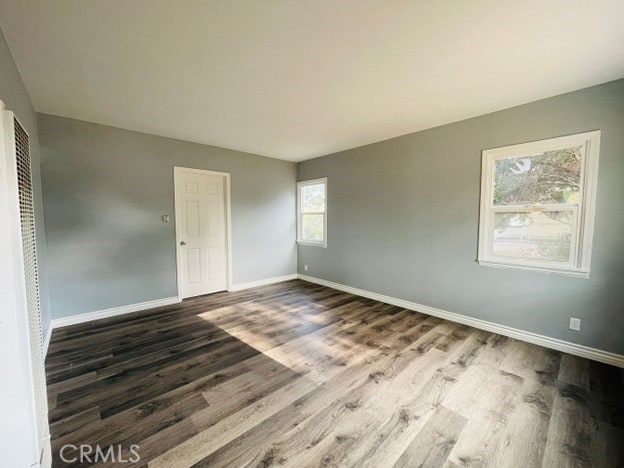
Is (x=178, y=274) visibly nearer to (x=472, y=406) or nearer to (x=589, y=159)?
(x=472, y=406)

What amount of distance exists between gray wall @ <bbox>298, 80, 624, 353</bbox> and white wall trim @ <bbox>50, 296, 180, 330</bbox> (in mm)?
2656


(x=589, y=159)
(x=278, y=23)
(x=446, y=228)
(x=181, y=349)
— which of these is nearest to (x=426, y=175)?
(x=446, y=228)

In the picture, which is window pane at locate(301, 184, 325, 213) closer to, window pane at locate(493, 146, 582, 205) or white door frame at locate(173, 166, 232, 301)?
white door frame at locate(173, 166, 232, 301)

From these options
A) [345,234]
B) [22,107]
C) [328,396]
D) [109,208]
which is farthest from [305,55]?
[109,208]

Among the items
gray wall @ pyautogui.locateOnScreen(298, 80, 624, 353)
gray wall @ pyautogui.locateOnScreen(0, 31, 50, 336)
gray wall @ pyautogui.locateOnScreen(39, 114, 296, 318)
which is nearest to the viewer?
gray wall @ pyautogui.locateOnScreen(0, 31, 50, 336)

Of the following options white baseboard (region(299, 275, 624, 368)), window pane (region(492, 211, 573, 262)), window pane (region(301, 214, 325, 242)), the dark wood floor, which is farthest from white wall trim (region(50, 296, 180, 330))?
window pane (region(492, 211, 573, 262))

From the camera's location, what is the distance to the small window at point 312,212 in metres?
4.79

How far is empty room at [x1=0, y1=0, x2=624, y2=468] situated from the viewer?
1419 millimetres

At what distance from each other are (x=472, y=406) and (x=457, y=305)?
1575mm

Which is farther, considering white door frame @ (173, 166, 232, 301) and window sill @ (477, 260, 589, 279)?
white door frame @ (173, 166, 232, 301)

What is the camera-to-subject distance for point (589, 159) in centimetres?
225

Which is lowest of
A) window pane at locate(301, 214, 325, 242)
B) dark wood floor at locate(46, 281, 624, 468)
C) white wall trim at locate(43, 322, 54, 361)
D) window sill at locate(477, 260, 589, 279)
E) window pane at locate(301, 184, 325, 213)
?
dark wood floor at locate(46, 281, 624, 468)

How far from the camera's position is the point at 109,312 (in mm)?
3244

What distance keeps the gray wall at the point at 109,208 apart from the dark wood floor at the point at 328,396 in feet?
1.87
